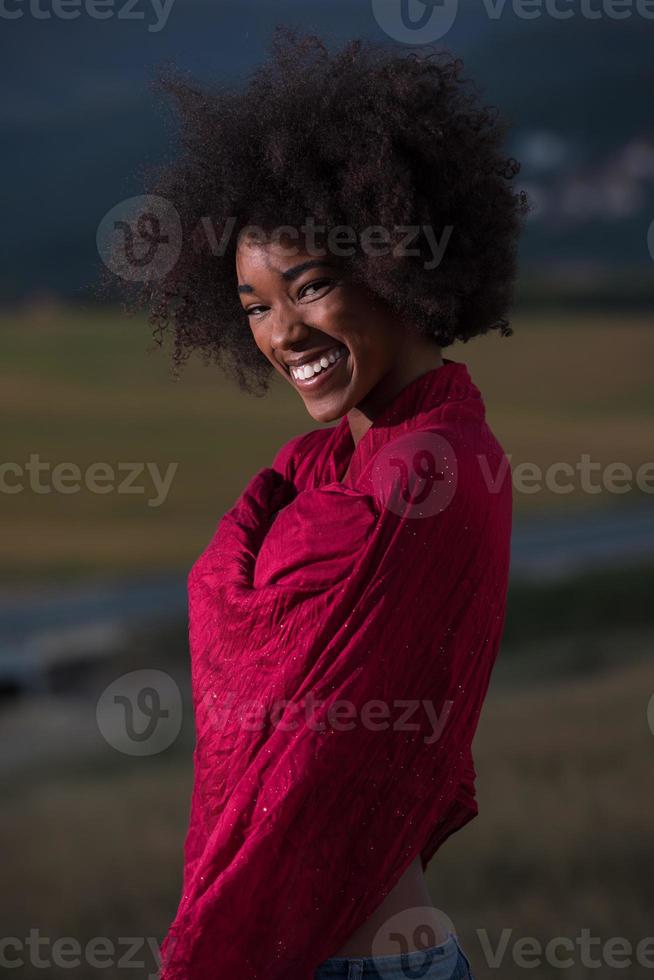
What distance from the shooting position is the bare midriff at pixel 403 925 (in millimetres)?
1430

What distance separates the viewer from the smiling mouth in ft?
4.93

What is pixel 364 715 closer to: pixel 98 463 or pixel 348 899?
pixel 348 899

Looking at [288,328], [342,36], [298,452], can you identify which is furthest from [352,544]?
[342,36]

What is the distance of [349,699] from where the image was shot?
1394mm

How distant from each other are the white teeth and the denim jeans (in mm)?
645

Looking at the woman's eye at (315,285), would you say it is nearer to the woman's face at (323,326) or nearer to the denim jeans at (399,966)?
the woman's face at (323,326)

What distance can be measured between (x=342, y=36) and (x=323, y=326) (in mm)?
5431

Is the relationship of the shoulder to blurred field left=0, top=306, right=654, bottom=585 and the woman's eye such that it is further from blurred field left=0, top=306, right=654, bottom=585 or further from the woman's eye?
blurred field left=0, top=306, right=654, bottom=585

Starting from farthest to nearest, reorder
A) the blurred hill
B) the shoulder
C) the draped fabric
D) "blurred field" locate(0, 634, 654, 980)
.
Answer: the blurred hill < "blurred field" locate(0, 634, 654, 980) < the shoulder < the draped fabric

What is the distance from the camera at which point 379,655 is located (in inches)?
55.2

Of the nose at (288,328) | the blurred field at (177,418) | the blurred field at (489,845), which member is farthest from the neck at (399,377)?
the blurred field at (177,418)

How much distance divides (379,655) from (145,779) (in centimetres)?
330

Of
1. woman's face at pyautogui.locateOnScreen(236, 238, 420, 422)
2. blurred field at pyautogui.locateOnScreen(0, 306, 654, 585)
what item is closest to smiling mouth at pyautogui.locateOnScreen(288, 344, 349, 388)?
woman's face at pyautogui.locateOnScreen(236, 238, 420, 422)

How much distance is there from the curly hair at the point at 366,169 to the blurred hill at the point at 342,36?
15.7 ft
